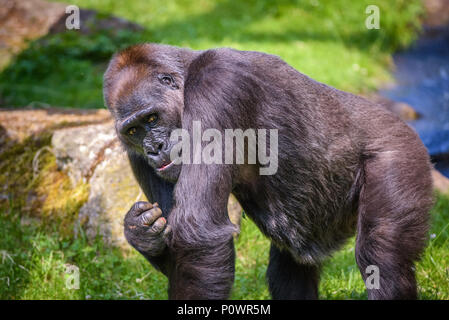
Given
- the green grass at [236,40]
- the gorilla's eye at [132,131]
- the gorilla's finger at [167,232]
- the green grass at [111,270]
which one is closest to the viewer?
the gorilla's finger at [167,232]

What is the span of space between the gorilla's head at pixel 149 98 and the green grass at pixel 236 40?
477 cm

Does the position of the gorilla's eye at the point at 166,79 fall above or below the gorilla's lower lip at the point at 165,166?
above

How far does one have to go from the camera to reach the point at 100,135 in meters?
5.61

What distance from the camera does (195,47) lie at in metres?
9.56

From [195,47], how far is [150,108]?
20.0 ft

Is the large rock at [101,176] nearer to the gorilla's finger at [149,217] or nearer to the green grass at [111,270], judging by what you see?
the green grass at [111,270]

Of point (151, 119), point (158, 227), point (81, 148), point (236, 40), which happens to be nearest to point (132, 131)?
point (151, 119)

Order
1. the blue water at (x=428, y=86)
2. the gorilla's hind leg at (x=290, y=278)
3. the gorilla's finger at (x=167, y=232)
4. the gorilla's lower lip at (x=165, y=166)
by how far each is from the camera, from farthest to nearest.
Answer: the blue water at (x=428, y=86)
the gorilla's hind leg at (x=290, y=278)
the gorilla's lower lip at (x=165, y=166)
the gorilla's finger at (x=167, y=232)

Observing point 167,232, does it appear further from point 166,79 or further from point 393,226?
point 393,226

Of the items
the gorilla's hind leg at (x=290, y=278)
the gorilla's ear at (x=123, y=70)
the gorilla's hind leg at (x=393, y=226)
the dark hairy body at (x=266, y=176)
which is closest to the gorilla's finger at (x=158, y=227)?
the dark hairy body at (x=266, y=176)

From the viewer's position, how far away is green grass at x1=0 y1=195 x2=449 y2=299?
15.1 ft

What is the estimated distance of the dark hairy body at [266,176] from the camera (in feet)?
10.7

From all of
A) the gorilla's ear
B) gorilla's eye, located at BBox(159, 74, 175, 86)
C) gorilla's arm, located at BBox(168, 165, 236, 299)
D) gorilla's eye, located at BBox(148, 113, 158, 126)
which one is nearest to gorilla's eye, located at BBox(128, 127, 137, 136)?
gorilla's eye, located at BBox(148, 113, 158, 126)

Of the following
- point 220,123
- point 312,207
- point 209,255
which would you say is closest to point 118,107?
point 220,123
